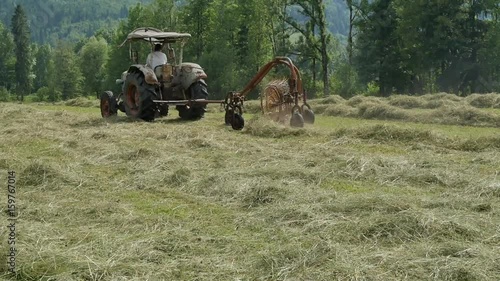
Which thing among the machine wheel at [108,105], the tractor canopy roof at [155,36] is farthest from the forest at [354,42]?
the machine wheel at [108,105]

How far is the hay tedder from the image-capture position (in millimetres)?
14078

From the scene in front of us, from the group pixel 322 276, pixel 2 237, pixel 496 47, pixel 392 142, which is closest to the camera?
pixel 322 276

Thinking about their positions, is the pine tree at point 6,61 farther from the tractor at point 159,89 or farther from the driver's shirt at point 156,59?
the driver's shirt at point 156,59

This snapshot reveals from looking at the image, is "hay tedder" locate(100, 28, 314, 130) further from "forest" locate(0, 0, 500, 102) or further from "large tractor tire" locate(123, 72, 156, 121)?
"forest" locate(0, 0, 500, 102)

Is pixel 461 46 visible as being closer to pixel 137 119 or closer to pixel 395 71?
pixel 395 71

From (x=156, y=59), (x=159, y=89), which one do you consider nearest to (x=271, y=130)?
(x=159, y=89)

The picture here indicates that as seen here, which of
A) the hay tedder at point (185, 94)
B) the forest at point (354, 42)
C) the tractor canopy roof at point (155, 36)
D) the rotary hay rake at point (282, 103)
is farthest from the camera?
the forest at point (354, 42)

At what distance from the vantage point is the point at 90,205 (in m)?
6.29

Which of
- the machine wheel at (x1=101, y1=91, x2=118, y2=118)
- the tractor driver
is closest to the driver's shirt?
the tractor driver

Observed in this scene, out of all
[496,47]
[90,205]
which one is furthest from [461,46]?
[90,205]

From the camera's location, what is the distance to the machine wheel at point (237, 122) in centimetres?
1380

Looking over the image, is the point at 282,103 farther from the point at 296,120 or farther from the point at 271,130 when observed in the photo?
the point at 271,130

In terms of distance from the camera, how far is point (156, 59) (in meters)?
15.8

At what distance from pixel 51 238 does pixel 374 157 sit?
5049 mm
